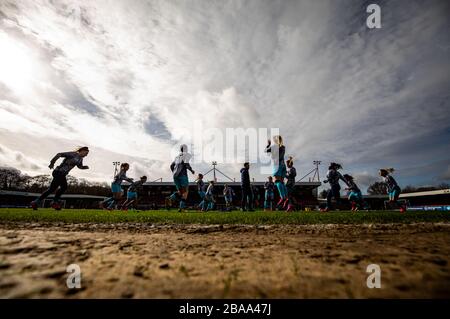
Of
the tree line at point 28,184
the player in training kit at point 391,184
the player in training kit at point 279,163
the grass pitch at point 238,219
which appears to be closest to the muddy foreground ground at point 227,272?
the grass pitch at point 238,219

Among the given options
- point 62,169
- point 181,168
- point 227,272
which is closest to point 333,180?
point 181,168

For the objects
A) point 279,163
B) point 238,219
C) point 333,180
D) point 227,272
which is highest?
point 279,163

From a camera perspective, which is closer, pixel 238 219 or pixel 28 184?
pixel 238 219

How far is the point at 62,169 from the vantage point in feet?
27.3

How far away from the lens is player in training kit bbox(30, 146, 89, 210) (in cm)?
806

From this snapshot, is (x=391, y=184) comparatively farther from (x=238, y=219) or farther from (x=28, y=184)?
(x=28, y=184)

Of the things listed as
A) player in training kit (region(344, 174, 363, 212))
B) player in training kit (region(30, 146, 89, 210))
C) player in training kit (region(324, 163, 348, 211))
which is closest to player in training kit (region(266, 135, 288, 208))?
player in training kit (region(324, 163, 348, 211))

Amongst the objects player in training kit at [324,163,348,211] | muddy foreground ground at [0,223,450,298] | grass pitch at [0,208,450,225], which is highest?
player in training kit at [324,163,348,211]

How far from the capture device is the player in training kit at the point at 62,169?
8062mm

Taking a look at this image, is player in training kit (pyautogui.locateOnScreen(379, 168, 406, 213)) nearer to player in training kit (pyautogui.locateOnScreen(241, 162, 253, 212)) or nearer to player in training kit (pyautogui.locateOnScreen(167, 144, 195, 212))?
player in training kit (pyautogui.locateOnScreen(241, 162, 253, 212))

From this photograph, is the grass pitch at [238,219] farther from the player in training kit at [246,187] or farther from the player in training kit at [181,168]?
the player in training kit at [246,187]

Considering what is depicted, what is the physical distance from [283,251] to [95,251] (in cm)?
157
